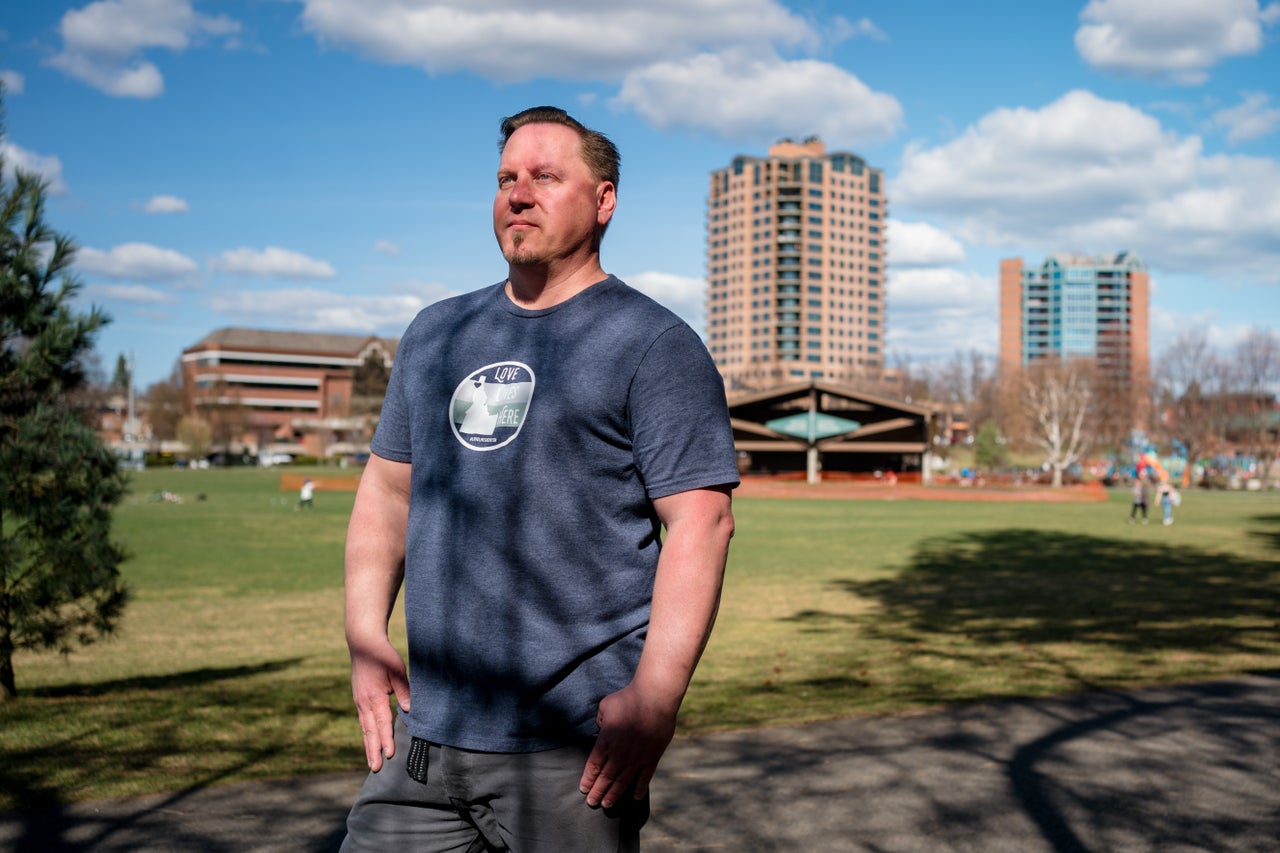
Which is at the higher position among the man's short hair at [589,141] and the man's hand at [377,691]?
the man's short hair at [589,141]

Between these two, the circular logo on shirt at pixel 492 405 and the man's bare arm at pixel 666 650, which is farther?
the circular logo on shirt at pixel 492 405

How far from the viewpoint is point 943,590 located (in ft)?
53.3

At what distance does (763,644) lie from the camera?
37.8ft

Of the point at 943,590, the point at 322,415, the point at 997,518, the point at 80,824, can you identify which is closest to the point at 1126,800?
the point at 80,824

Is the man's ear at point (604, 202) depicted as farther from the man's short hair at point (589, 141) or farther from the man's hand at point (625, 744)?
the man's hand at point (625, 744)

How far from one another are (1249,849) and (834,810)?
1.69 m

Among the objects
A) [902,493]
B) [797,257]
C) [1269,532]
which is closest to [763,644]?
[1269,532]

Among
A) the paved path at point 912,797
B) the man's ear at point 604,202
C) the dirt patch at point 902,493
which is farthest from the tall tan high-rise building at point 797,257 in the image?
the man's ear at point 604,202

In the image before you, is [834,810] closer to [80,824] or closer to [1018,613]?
[80,824]

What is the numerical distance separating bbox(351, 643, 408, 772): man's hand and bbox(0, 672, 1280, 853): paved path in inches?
103

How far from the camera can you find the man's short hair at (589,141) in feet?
7.80

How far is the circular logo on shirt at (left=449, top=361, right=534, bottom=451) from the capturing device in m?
2.21

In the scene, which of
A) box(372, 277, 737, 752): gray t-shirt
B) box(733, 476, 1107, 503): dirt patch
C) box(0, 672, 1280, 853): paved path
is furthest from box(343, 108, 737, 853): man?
box(733, 476, 1107, 503): dirt patch

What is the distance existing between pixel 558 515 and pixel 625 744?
44cm
